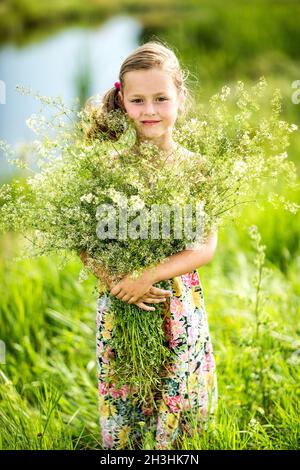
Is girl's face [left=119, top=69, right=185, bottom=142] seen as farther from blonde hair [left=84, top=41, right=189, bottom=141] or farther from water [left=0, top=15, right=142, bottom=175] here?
water [left=0, top=15, right=142, bottom=175]

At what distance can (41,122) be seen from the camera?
1.69 m

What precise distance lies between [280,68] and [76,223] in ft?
16.1

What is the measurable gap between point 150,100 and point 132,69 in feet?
0.34

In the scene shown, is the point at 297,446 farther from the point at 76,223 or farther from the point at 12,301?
the point at 12,301

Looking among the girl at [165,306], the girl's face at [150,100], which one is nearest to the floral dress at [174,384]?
the girl at [165,306]

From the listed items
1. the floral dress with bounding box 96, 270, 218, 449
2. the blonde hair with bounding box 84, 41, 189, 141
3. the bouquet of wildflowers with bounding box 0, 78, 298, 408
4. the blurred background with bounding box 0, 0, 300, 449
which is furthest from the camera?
the blurred background with bounding box 0, 0, 300, 449

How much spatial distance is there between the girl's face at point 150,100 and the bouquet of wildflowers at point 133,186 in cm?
5

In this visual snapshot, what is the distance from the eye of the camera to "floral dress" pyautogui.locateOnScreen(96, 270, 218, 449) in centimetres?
196

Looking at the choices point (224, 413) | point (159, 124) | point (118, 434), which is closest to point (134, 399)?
point (118, 434)

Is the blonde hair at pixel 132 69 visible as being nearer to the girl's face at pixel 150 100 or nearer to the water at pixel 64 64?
the girl's face at pixel 150 100

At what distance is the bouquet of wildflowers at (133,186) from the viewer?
65.1 inches

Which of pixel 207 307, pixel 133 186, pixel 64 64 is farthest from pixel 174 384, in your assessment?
pixel 64 64

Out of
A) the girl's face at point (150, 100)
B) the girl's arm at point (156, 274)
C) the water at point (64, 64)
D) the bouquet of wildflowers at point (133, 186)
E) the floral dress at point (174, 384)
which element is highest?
the water at point (64, 64)

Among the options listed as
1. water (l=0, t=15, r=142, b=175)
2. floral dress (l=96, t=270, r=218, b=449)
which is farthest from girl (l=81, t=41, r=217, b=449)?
water (l=0, t=15, r=142, b=175)
